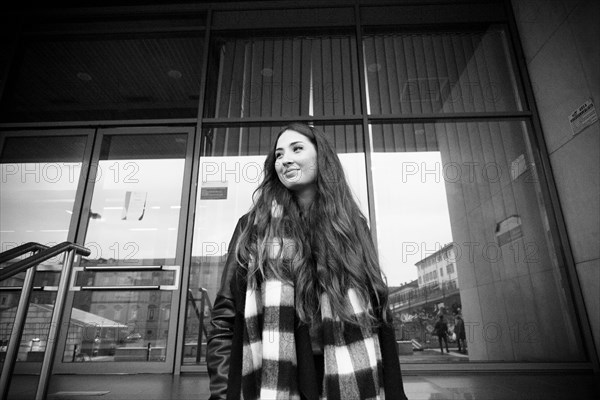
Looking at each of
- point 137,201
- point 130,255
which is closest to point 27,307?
point 130,255

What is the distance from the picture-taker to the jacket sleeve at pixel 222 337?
36.7 inches

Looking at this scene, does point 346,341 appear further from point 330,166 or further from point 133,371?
point 133,371

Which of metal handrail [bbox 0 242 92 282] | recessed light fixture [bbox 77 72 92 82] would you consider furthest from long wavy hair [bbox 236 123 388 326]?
recessed light fixture [bbox 77 72 92 82]

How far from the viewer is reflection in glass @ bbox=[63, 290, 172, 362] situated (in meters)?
Answer: 3.18

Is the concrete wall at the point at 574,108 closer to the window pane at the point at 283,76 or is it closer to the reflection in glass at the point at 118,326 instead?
the window pane at the point at 283,76

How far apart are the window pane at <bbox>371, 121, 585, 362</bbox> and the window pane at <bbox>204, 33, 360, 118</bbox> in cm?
74

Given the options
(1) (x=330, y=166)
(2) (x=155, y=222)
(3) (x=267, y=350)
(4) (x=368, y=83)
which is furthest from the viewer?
(4) (x=368, y=83)

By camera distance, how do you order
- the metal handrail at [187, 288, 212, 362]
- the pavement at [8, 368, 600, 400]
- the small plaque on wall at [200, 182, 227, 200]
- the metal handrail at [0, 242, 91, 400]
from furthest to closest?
1. the small plaque on wall at [200, 182, 227, 200]
2. the metal handrail at [187, 288, 212, 362]
3. the pavement at [8, 368, 600, 400]
4. the metal handrail at [0, 242, 91, 400]

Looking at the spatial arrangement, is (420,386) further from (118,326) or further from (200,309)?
(118,326)

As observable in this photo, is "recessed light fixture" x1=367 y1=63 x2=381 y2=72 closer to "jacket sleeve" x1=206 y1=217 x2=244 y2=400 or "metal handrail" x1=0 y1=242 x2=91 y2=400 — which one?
"metal handrail" x1=0 y1=242 x2=91 y2=400

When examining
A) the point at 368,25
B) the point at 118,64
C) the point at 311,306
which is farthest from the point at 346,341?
the point at 118,64

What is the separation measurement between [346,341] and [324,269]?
204 mm

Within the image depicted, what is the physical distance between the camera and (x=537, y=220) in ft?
11.0

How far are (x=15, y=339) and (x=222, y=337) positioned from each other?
1.46m
